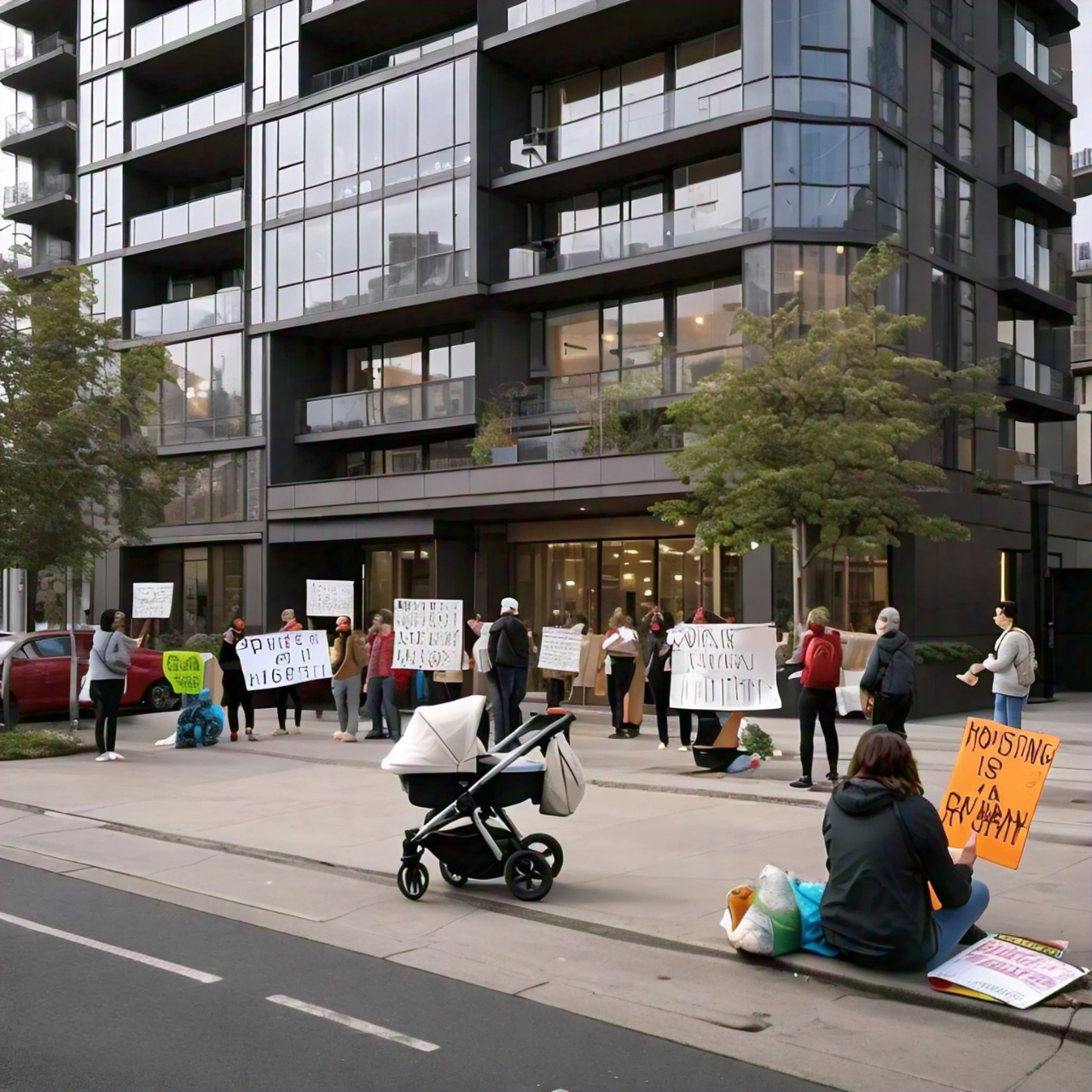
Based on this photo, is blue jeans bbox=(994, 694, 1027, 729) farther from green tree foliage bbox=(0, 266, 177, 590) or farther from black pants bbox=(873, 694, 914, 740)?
green tree foliage bbox=(0, 266, 177, 590)

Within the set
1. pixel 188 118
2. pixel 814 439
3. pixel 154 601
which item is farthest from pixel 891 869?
pixel 188 118

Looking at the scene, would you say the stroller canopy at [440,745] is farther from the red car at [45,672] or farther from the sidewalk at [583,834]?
the red car at [45,672]

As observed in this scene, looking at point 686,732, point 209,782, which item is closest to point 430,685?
point 686,732

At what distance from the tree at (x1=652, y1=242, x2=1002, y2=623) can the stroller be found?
40.1 ft

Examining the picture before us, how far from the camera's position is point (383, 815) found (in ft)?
38.8

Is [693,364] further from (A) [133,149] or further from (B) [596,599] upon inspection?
(A) [133,149]

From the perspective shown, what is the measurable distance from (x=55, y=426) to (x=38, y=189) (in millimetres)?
29470

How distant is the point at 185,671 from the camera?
58.5 feet

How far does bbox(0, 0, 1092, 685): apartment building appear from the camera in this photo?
25969mm

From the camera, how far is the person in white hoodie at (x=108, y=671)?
51.9 feet

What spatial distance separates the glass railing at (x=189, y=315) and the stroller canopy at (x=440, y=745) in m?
30.2

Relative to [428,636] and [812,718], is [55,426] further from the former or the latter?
[812,718]

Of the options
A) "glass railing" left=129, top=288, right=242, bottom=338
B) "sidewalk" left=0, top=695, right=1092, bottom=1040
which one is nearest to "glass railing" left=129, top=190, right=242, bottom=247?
"glass railing" left=129, top=288, right=242, bottom=338

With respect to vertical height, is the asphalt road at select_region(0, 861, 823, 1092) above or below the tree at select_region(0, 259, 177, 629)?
below
